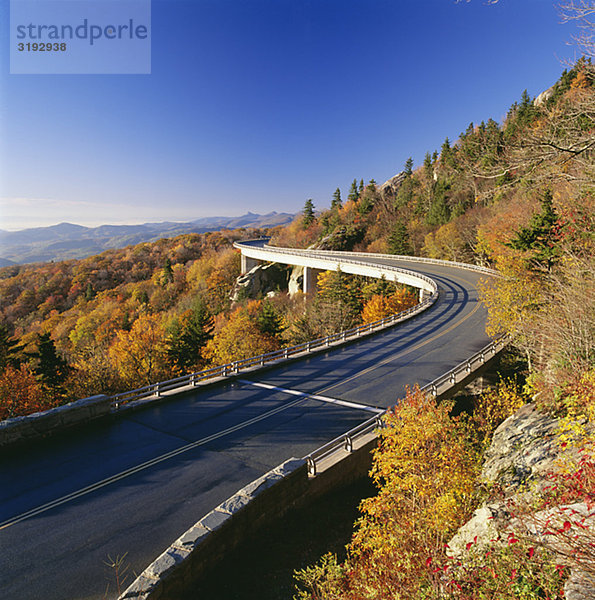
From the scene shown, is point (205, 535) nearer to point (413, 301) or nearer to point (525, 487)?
point (525, 487)

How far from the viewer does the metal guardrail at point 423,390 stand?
31.7 ft

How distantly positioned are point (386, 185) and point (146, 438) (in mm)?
102482

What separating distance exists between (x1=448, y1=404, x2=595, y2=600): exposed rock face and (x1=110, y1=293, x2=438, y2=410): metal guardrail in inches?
399

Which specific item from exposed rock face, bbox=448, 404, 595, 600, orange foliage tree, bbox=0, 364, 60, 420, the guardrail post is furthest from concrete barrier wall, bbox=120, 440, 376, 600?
orange foliage tree, bbox=0, 364, 60, 420

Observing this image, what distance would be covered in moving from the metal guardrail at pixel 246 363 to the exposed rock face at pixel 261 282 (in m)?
49.7

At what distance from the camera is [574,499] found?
582cm

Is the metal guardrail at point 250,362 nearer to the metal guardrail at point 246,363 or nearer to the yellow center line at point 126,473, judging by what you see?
the metal guardrail at point 246,363

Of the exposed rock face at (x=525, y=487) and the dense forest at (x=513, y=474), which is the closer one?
the exposed rock face at (x=525, y=487)

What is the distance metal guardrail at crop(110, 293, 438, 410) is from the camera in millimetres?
13211

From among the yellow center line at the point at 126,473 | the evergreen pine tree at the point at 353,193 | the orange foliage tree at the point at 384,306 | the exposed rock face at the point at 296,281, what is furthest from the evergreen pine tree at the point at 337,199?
the yellow center line at the point at 126,473

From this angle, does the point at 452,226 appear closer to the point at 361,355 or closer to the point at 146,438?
the point at 361,355

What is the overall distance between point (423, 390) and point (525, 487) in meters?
5.57

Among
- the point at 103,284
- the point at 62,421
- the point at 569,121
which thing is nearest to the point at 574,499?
the point at 569,121

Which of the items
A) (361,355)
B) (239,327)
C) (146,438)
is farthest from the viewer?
(239,327)
